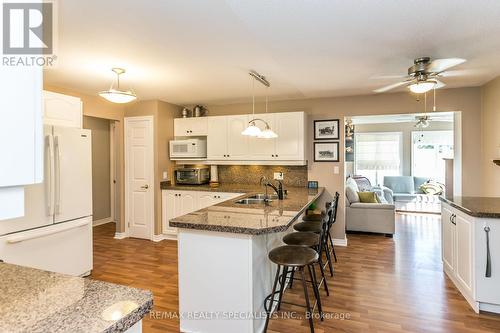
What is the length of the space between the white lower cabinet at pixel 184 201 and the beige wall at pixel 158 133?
118 millimetres

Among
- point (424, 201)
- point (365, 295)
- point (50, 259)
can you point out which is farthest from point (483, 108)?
point (50, 259)

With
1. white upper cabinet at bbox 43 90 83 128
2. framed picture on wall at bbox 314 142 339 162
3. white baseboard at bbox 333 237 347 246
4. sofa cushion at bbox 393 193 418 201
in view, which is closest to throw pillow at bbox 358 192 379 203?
white baseboard at bbox 333 237 347 246

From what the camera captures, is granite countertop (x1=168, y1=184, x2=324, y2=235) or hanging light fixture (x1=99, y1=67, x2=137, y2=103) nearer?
granite countertop (x1=168, y1=184, x2=324, y2=235)

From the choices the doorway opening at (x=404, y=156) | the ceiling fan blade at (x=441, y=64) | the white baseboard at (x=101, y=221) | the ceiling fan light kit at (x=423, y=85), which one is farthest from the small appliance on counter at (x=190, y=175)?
the doorway opening at (x=404, y=156)

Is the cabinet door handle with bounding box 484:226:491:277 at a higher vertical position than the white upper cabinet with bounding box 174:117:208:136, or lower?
lower

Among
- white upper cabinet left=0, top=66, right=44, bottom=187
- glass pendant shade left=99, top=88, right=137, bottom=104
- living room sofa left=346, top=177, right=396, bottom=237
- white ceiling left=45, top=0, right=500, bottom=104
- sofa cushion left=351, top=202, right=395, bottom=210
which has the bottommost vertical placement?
living room sofa left=346, top=177, right=396, bottom=237

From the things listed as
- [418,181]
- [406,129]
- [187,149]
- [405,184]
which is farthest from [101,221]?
[406,129]

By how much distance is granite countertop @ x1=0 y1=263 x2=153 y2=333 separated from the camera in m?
0.88

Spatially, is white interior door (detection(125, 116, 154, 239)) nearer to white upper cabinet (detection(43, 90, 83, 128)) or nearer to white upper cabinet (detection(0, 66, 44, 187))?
white upper cabinet (detection(43, 90, 83, 128))

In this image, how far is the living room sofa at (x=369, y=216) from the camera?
5.16m

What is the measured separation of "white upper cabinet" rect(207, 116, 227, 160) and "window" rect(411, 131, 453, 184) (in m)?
6.12

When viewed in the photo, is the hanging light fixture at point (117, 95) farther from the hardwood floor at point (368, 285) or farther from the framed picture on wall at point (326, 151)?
the framed picture on wall at point (326, 151)

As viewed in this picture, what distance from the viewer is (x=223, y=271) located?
227 centimetres

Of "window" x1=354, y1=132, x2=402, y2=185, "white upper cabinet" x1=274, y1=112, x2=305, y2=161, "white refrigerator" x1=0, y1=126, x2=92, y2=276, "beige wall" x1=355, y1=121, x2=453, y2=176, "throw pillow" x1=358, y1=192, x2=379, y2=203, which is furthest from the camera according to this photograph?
"window" x1=354, y1=132, x2=402, y2=185
